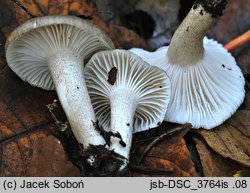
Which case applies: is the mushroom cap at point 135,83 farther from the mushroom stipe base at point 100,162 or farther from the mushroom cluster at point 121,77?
the mushroom stipe base at point 100,162

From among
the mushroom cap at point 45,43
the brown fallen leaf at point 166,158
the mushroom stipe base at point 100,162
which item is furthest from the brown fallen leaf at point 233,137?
the mushroom cap at point 45,43

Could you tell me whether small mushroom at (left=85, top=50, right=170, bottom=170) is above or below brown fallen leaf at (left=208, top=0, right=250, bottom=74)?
below

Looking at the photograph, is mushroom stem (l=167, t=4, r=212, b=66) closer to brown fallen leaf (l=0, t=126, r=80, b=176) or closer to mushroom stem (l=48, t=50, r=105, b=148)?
mushroom stem (l=48, t=50, r=105, b=148)

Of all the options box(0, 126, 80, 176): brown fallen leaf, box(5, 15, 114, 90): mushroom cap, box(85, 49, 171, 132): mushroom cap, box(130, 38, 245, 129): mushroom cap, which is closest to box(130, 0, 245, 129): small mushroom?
box(130, 38, 245, 129): mushroom cap

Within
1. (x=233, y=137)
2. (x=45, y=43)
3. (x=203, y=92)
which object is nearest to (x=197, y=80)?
(x=203, y=92)

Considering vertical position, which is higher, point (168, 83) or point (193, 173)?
point (168, 83)

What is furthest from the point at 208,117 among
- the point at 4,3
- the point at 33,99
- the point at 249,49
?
the point at 4,3

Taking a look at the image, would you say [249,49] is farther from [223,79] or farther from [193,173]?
[193,173]

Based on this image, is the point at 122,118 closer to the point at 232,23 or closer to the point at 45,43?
the point at 45,43

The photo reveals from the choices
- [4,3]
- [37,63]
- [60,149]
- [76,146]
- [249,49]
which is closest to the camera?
[60,149]
